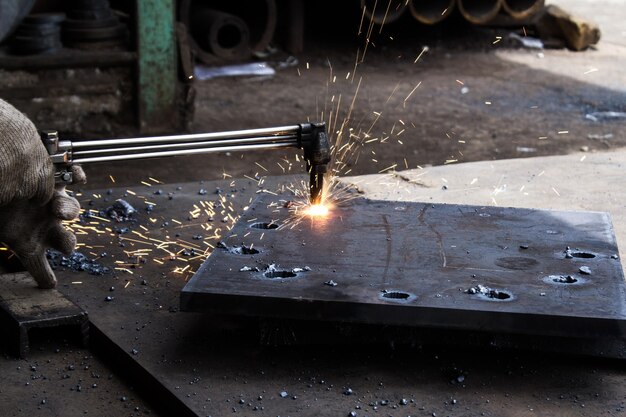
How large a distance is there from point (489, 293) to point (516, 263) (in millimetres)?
273

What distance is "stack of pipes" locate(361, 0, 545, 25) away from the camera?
7914 mm

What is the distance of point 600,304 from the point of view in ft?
8.12

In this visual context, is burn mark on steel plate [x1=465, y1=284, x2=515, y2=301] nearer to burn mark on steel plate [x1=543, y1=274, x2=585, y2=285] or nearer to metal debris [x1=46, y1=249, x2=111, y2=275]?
burn mark on steel plate [x1=543, y1=274, x2=585, y2=285]

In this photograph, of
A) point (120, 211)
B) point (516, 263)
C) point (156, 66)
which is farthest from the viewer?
point (156, 66)

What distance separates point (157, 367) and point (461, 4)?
20.4ft

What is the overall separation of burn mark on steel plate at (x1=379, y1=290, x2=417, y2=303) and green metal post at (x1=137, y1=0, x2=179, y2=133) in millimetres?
3346

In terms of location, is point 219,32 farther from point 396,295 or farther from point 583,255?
point 396,295

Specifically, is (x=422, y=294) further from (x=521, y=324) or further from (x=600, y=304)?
(x=600, y=304)

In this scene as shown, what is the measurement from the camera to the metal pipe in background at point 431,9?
7.95 m

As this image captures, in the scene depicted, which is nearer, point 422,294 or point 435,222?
point 422,294

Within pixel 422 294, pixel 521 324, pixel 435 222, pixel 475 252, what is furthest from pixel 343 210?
pixel 521 324

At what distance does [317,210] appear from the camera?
3.24 meters

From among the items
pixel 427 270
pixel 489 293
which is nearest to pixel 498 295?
pixel 489 293

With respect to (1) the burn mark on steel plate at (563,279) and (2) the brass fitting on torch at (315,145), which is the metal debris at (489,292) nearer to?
(1) the burn mark on steel plate at (563,279)
